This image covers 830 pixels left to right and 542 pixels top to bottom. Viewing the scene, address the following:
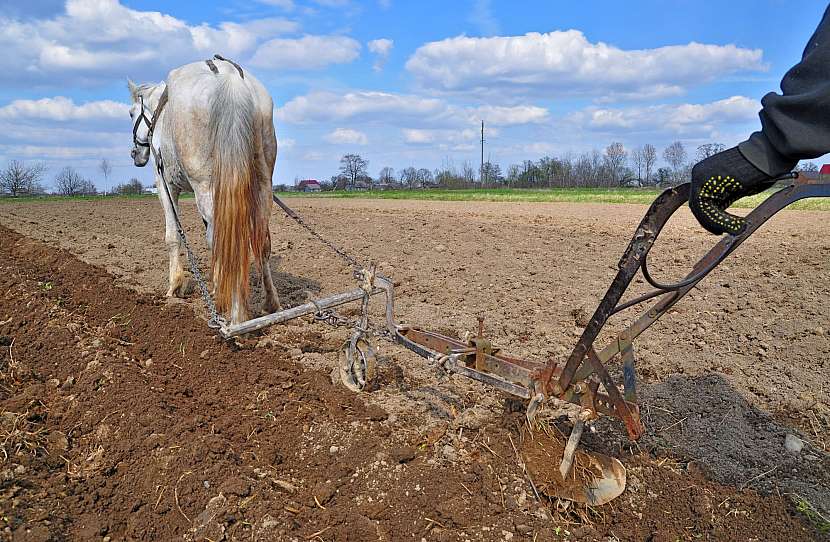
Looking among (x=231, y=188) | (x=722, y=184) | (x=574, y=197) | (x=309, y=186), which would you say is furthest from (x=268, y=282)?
(x=309, y=186)

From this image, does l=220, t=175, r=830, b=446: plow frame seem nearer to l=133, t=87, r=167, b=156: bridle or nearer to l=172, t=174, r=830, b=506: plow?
l=172, t=174, r=830, b=506: plow

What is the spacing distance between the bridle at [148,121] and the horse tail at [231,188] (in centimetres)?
115

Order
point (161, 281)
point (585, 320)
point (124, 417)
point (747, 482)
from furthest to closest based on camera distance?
1. point (161, 281)
2. point (585, 320)
3. point (124, 417)
4. point (747, 482)

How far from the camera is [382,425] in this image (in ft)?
13.5

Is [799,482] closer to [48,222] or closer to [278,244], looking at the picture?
[278,244]

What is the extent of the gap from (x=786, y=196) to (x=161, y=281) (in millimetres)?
8368

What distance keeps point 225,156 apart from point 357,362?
85.7 inches

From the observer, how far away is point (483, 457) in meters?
3.65

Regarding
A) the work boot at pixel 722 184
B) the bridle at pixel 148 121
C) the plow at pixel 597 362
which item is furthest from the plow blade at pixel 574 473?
the bridle at pixel 148 121

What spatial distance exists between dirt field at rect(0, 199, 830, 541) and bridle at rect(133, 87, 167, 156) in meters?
1.91

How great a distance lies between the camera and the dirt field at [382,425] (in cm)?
317

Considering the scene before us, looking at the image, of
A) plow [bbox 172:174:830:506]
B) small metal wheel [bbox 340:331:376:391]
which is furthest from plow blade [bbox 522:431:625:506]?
small metal wheel [bbox 340:331:376:391]

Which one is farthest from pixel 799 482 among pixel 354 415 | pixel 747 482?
pixel 354 415

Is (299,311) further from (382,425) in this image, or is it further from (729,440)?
(729,440)
